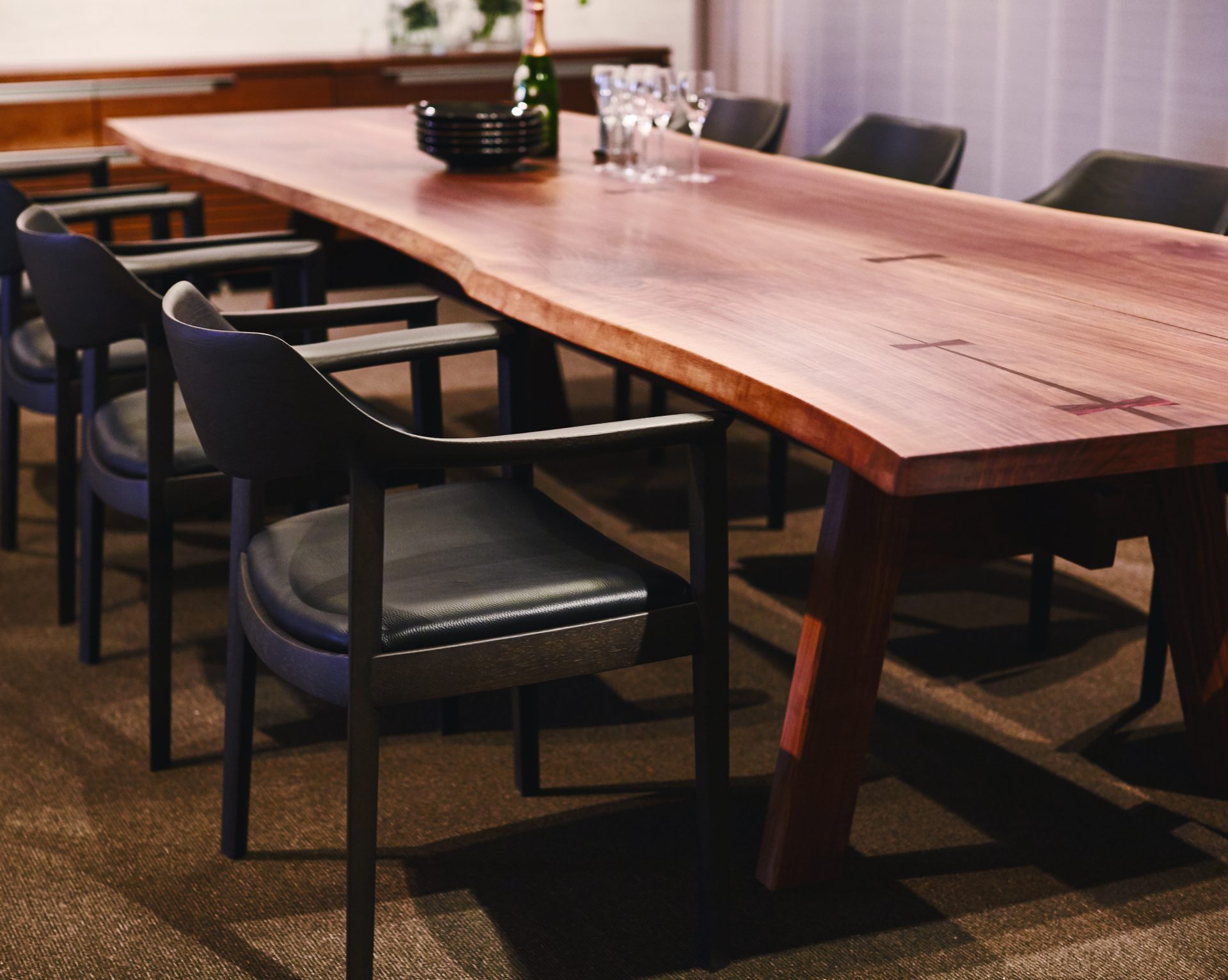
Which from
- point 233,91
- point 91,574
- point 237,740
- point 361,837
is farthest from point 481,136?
point 233,91

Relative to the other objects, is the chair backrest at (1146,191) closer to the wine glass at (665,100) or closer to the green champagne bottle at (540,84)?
the wine glass at (665,100)

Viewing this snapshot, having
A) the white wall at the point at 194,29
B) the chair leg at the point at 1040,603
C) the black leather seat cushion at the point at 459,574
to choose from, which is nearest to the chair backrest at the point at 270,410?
the black leather seat cushion at the point at 459,574

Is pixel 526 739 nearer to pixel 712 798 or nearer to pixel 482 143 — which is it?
pixel 712 798

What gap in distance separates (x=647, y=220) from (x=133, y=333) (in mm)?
851

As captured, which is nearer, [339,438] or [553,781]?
[339,438]

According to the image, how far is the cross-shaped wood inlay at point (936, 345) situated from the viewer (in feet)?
4.94

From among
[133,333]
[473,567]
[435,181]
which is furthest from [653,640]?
[435,181]

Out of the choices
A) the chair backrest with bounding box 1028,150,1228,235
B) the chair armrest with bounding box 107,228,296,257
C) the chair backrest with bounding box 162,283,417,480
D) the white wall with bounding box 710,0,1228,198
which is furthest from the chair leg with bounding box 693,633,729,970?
the white wall with bounding box 710,0,1228,198

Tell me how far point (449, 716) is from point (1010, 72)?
10.7ft

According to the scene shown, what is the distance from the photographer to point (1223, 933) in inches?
64.7

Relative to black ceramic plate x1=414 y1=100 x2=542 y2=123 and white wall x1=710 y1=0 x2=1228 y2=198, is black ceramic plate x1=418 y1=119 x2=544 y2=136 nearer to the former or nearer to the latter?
black ceramic plate x1=414 y1=100 x2=542 y2=123

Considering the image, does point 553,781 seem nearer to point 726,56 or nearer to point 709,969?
point 709,969

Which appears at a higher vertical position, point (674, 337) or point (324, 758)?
point (674, 337)

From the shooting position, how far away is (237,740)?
1757mm
